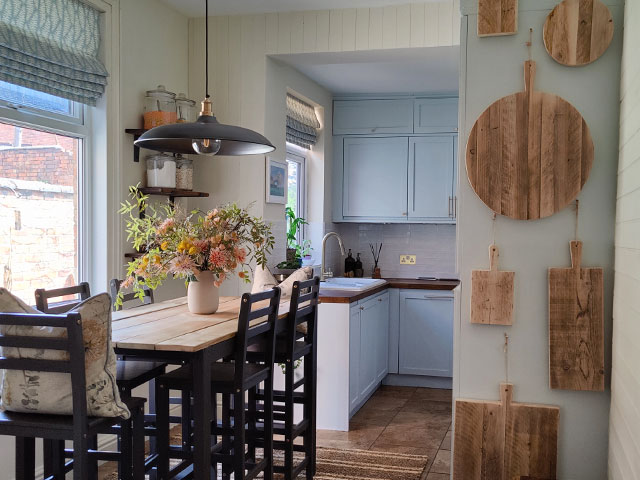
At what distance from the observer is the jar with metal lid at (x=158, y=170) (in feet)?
13.7

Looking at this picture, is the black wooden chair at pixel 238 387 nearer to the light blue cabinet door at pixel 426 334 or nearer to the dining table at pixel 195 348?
the dining table at pixel 195 348

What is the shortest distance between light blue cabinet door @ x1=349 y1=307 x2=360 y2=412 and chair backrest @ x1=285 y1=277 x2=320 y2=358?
775 mm

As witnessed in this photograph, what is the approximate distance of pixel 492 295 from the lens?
9.40 feet

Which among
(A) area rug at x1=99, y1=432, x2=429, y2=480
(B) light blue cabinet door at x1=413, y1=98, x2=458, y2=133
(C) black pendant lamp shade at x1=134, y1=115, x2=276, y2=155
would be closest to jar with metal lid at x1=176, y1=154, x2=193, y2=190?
(C) black pendant lamp shade at x1=134, y1=115, x2=276, y2=155

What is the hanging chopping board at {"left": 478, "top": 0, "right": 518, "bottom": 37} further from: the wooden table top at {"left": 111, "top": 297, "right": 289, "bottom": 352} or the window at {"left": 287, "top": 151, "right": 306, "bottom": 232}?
the window at {"left": 287, "top": 151, "right": 306, "bottom": 232}

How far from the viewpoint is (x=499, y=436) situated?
2.86 metres

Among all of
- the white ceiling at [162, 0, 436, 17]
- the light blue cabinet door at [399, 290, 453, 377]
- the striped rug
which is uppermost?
the white ceiling at [162, 0, 436, 17]

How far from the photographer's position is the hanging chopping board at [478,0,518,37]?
2.81 metres

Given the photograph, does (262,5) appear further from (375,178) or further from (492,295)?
(492,295)

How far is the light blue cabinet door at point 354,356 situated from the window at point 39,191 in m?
1.72

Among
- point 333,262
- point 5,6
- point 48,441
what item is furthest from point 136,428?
point 333,262

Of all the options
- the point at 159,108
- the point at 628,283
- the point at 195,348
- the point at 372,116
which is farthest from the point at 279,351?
the point at 372,116

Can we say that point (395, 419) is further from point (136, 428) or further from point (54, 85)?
point (54, 85)

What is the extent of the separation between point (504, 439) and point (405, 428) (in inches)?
70.5
